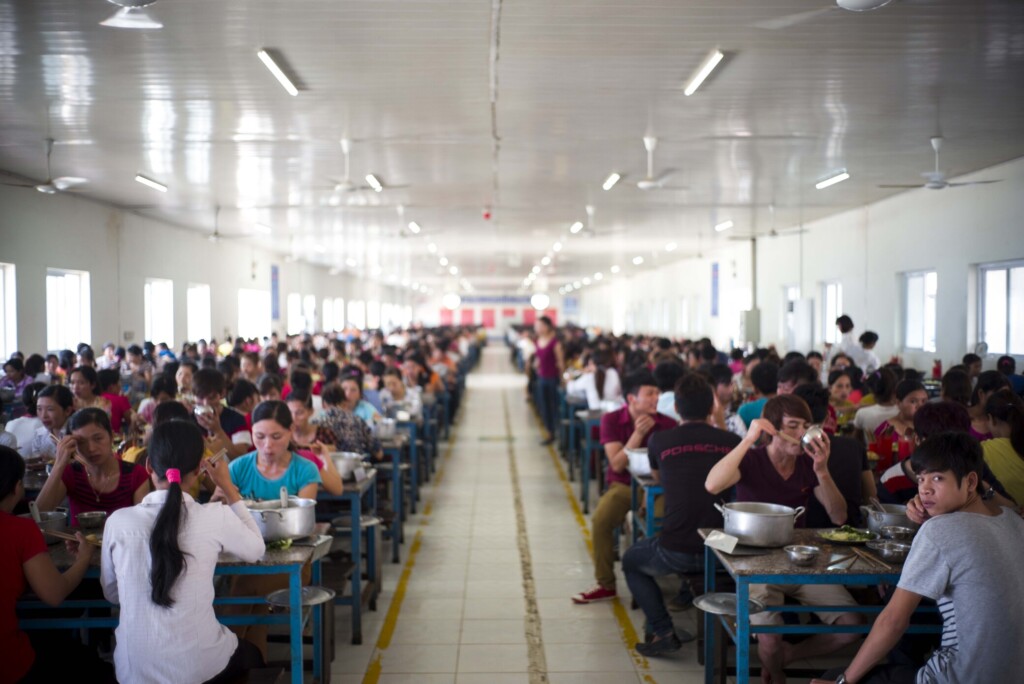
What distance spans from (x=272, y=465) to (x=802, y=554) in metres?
2.35

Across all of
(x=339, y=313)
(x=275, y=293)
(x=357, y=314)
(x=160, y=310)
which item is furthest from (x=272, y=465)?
(x=357, y=314)

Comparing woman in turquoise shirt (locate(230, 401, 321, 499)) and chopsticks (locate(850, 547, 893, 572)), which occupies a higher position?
woman in turquoise shirt (locate(230, 401, 321, 499))

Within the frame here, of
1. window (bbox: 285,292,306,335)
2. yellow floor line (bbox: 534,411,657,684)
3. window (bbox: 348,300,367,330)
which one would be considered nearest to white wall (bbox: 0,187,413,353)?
window (bbox: 285,292,306,335)

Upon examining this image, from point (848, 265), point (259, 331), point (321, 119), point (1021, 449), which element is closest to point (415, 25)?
point (321, 119)

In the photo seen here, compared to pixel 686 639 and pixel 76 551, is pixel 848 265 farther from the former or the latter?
pixel 76 551

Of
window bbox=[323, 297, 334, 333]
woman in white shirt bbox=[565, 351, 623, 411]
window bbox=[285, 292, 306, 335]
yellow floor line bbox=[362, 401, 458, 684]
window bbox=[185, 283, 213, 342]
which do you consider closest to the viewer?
yellow floor line bbox=[362, 401, 458, 684]

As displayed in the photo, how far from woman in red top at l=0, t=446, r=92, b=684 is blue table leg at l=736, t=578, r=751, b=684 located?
2200mm

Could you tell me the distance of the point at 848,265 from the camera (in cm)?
1431

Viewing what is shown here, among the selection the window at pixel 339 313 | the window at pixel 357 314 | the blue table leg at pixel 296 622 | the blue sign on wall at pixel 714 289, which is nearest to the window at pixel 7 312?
the blue table leg at pixel 296 622

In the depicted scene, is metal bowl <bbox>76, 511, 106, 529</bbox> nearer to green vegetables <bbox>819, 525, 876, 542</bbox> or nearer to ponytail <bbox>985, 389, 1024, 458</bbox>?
green vegetables <bbox>819, 525, 876, 542</bbox>

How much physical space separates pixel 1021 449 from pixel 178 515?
3.30 m

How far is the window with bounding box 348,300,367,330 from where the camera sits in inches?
1421

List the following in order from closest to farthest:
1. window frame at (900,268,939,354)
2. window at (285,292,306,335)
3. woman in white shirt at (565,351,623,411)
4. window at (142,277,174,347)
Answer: woman in white shirt at (565,351,623,411), window frame at (900,268,939,354), window at (142,277,174,347), window at (285,292,306,335)

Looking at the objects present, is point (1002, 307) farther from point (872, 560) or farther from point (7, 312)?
point (7, 312)
